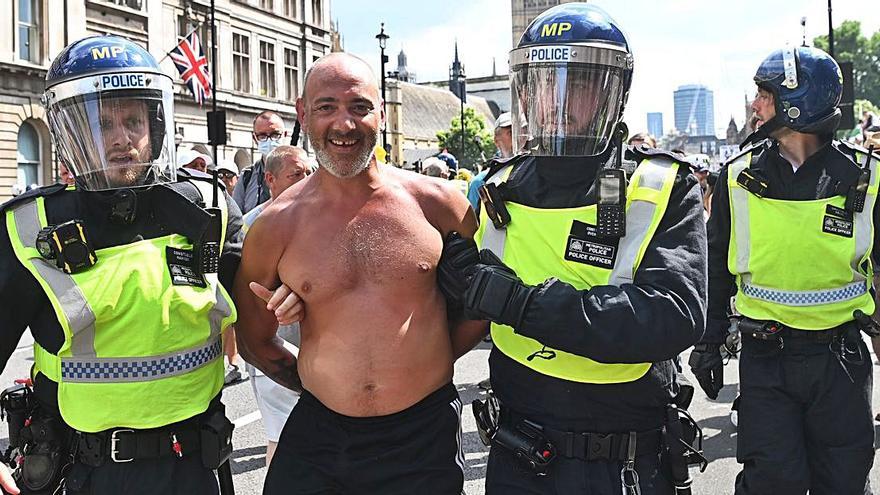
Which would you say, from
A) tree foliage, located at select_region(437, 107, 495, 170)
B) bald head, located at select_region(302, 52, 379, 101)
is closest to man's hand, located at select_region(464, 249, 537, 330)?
bald head, located at select_region(302, 52, 379, 101)

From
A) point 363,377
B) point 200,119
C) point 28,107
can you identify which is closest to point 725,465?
point 363,377

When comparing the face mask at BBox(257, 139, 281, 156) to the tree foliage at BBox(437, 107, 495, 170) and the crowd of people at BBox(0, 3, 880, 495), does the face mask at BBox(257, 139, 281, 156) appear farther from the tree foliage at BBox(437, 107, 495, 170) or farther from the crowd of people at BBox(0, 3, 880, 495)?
the tree foliage at BBox(437, 107, 495, 170)

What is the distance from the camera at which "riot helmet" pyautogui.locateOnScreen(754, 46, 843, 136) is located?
3629 millimetres

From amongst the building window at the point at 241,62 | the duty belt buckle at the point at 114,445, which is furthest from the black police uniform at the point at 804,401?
the building window at the point at 241,62

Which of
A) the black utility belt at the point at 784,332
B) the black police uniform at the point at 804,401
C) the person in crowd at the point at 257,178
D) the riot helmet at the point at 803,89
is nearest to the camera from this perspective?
the black police uniform at the point at 804,401

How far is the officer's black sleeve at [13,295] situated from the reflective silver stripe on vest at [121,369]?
0.58 feet

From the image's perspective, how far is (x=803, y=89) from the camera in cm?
368

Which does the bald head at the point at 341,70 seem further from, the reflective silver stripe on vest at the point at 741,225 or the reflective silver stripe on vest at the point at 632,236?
the reflective silver stripe on vest at the point at 741,225

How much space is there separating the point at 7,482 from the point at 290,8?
123ft

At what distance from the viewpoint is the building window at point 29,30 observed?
24570mm

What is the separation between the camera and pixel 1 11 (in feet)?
77.2

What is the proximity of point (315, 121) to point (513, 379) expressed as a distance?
3.55 ft

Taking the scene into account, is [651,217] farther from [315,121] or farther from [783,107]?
[783,107]

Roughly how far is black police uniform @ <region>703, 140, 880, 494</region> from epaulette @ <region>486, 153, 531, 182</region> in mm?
1377
